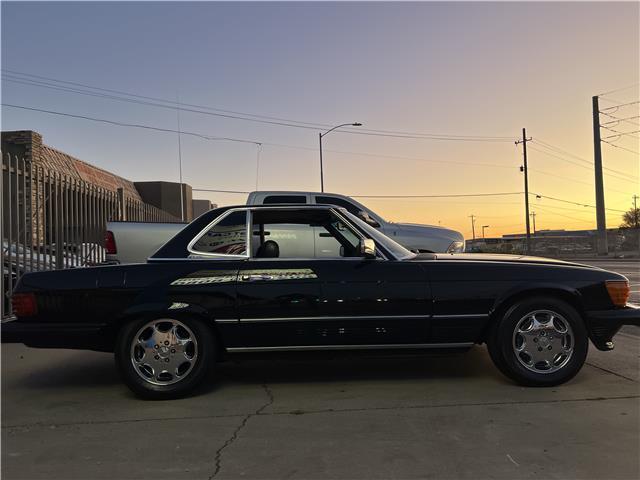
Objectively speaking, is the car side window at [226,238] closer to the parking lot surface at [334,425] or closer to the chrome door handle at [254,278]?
the chrome door handle at [254,278]

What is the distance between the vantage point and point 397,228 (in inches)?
335

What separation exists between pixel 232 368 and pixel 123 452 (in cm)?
214

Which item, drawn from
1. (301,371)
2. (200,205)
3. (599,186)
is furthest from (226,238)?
(200,205)

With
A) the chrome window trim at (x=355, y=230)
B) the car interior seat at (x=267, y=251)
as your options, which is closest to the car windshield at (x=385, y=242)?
the chrome window trim at (x=355, y=230)

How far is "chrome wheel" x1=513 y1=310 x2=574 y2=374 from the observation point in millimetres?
4520

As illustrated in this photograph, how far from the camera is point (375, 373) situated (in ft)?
16.8

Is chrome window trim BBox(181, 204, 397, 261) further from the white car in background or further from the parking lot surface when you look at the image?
the white car in background

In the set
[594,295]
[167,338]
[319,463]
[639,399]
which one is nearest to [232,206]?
[167,338]

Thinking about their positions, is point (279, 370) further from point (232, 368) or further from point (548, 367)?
point (548, 367)

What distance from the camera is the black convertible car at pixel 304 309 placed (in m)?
4.39

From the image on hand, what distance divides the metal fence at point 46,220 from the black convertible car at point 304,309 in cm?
357

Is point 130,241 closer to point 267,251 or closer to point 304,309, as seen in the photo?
point 267,251

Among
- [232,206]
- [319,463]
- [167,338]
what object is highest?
[232,206]

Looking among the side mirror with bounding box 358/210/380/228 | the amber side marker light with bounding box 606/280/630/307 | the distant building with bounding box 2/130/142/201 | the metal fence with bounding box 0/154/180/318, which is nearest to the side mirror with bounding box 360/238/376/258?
the amber side marker light with bounding box 606/280/630/307
